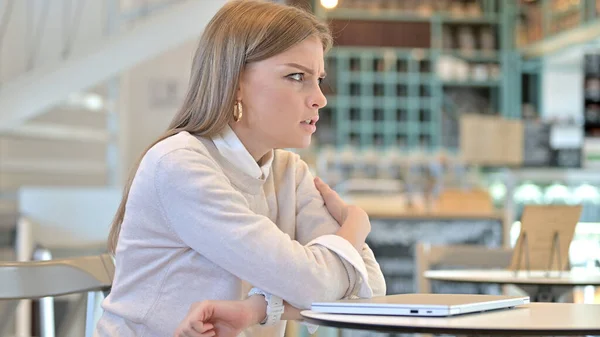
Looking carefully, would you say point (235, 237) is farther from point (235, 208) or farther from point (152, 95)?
point (152, 95)

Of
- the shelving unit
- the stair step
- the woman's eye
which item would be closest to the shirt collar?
the woman's eye

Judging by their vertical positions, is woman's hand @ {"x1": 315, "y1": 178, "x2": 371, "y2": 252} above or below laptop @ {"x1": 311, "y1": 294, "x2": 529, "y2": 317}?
above

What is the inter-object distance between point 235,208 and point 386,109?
914 centimetres

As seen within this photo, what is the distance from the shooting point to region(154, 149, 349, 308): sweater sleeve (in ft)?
4.03

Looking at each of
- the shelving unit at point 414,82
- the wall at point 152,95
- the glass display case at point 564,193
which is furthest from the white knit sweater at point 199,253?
the shelving unit at point 414,82

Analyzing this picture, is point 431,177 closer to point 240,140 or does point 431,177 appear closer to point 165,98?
point 165,98

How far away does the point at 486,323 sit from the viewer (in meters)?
1.00

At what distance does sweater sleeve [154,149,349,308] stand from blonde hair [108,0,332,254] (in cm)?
9

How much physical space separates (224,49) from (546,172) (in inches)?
234

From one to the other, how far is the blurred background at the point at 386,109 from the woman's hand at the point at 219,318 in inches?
28.4

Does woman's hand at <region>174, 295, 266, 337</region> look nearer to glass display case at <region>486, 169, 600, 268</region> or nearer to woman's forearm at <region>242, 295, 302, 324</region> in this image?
woman's forearm at <region>242, 295, 302, 324</region>

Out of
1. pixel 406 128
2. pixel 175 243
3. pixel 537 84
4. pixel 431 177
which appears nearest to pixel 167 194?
pixel 175 243

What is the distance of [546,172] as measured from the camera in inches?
275

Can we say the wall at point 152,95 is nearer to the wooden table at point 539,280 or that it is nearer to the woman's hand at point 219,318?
the wooden table at point 539,280
